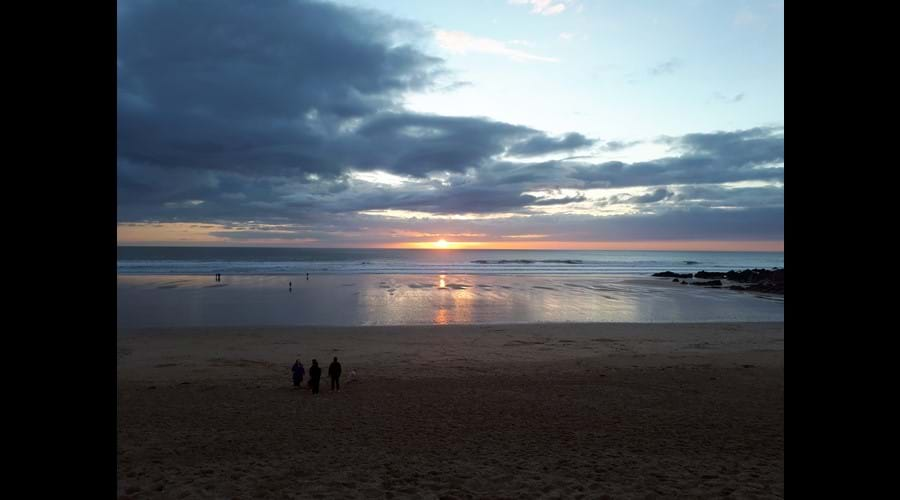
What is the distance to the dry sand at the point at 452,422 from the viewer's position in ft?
25.0

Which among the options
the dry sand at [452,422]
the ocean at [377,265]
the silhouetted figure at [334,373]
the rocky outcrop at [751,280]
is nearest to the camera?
the dry sand at [452,422]

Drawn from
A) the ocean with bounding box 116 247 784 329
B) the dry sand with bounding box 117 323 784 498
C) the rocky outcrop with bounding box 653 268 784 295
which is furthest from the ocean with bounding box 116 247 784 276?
the dry sand with bounding box 117 323 784 498

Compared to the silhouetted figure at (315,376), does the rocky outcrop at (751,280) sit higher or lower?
higher

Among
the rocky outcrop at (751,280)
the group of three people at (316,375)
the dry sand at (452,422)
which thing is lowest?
the dry sand at (452,422)

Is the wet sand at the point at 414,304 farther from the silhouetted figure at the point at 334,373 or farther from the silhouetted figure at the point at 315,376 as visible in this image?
the silhouetted figure at the point at 315,376

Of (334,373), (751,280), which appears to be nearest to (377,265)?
(751,280)

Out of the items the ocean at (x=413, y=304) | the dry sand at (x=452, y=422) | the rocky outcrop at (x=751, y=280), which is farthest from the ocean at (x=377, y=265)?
the dry sand at (x=452, y=422)

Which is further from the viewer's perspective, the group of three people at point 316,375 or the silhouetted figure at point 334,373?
the silhouetted figure at point 334,373
